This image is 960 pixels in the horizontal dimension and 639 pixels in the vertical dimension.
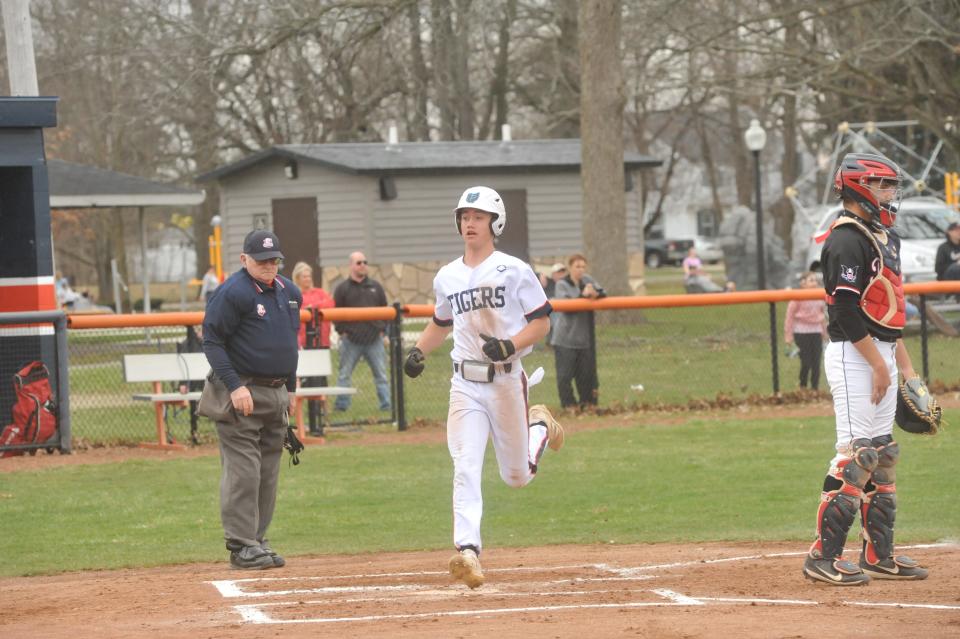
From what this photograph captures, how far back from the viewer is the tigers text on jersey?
7727 mm

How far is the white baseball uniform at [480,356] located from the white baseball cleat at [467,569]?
0.23 m

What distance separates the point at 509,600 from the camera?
291 inches

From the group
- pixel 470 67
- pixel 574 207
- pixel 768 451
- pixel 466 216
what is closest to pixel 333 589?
pixel 466 216

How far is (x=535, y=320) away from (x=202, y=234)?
43115 mm

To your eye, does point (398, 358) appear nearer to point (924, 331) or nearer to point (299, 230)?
point (924, 331)

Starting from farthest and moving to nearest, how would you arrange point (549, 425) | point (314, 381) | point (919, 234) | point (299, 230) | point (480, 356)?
point (299, 230), point (919, 234), point (314, 381), point (549, 425), point (480, 356)

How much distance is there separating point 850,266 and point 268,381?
3718 mm

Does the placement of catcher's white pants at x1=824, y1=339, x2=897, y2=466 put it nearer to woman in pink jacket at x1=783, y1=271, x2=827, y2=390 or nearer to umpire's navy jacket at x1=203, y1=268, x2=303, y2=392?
umpire's navy jacket at x1=203, y1=268, x2=303, y2=392

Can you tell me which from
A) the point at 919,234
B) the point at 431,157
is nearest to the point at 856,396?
the point at 919,234

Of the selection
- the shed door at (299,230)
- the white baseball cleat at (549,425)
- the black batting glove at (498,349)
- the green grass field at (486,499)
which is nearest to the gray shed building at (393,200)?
the shed door at (299,230)

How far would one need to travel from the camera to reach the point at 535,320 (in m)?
7.76

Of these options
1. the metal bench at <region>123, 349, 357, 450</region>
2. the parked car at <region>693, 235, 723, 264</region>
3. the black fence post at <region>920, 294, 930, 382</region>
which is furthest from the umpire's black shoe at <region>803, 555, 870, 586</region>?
the parked car at <region>693, 235, 723, 264</region>

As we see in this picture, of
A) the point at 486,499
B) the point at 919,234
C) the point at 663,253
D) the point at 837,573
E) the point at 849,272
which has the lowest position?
the point at 486,499

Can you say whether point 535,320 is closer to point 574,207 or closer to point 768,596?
point 768,596
